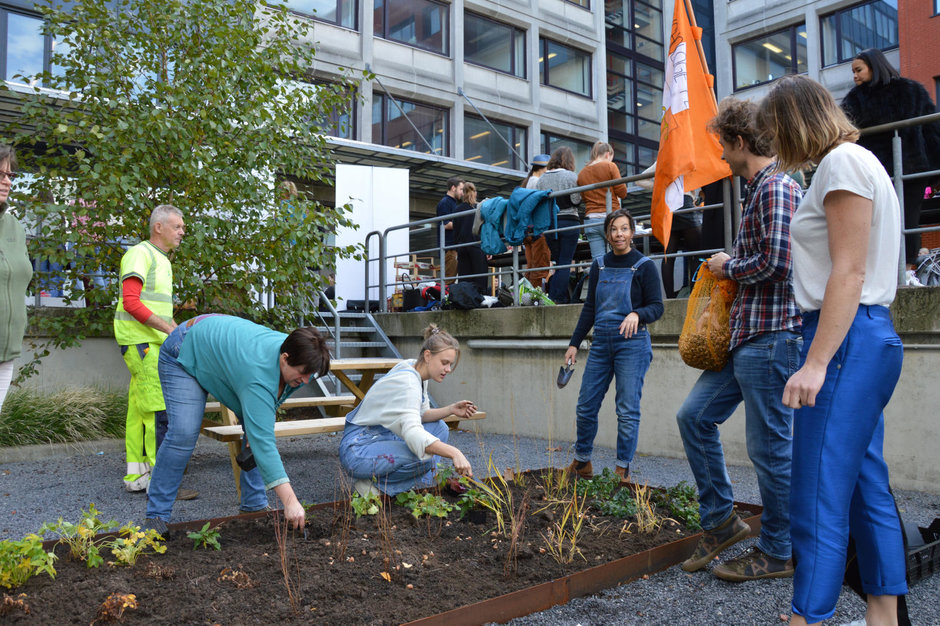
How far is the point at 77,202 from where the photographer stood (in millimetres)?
6191

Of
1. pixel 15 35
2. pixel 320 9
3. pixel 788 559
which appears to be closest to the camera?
pixel 788 559

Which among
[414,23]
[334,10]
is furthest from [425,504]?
[414,23]

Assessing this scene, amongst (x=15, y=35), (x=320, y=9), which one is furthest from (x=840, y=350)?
(x=320, y=9)

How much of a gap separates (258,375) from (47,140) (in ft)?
15.5

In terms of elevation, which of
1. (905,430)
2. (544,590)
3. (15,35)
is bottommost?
(544,590)

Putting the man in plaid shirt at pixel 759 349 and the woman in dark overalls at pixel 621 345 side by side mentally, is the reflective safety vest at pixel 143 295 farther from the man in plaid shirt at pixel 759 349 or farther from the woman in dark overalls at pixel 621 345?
the man in plaid shirt at pixel 759 349

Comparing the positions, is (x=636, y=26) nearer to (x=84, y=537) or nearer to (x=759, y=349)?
(x=759, y=349)

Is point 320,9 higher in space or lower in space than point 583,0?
lower

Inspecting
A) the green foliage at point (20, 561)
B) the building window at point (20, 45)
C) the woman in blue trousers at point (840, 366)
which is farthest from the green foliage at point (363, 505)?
the building window at point (20, 45)

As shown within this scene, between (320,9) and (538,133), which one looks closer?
(320,9)

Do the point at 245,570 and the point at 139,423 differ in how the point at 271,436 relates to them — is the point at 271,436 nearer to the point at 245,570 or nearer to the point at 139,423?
the point at 245,570

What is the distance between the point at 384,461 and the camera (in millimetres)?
4055

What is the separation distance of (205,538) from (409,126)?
56.3 feet

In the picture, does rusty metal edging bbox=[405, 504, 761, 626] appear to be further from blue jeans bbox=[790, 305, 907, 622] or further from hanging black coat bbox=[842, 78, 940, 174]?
hanging black coat bbox=[842, 78, 940, 174]
